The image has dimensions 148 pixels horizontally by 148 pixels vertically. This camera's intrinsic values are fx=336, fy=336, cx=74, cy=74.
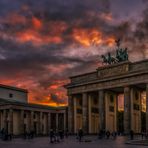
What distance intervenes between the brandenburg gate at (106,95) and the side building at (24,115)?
1265 centimetres

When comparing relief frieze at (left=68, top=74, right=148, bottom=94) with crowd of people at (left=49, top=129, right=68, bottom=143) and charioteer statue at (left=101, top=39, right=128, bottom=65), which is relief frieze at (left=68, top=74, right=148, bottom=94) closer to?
charioteer statue at (left=101, top=39, right=128, bottom=65)

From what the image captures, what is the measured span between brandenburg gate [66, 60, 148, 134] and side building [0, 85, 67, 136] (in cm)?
1265

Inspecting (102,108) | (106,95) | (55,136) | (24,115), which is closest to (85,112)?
(102,108)

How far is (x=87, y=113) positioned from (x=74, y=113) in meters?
4.80

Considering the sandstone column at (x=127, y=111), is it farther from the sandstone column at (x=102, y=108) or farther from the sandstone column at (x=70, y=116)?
the sandstone column at (x=70, y=116)

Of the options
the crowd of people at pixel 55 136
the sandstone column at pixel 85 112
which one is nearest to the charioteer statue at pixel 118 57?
the sandstone column at pixel 85 112

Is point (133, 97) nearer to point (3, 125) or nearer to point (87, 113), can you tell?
point (87, 113)

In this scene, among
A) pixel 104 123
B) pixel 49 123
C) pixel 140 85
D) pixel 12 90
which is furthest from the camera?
pixel 12 90

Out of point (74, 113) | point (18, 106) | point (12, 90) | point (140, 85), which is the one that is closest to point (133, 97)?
point (140, 85)

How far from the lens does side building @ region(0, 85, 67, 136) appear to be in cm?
8038

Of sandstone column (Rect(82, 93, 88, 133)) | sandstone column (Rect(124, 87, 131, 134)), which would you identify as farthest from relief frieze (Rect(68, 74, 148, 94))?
sandstone column (Rect(82, 93, 88, 133))

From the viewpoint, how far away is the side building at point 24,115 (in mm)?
80375

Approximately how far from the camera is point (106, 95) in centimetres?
7006

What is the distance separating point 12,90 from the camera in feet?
318
